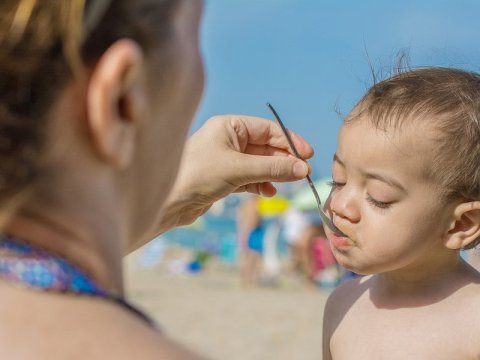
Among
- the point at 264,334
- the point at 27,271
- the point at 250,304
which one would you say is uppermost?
the point at 27,271

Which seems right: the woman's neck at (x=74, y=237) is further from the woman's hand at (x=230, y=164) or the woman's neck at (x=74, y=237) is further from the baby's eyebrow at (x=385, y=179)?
the baby's eyebrow at (x=385, y=179)

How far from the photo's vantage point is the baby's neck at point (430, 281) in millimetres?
2469

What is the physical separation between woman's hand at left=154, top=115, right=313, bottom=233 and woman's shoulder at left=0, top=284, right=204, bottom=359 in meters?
1.45

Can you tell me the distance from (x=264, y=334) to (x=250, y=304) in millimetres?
2590

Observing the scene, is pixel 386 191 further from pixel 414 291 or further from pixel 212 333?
pixel 212 333

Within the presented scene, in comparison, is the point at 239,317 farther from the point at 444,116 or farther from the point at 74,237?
the point at 74,237

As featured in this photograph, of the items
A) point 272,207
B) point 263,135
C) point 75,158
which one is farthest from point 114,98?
point 272,207

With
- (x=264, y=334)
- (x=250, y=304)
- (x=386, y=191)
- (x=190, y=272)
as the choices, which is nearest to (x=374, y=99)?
(x=386, y=191)

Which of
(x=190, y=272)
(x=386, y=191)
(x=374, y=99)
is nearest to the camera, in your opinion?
(x=386, y=191)

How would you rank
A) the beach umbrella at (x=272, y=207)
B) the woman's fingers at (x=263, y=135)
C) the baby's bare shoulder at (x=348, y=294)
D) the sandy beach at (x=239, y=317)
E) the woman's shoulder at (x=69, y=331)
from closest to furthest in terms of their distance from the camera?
the woman's shoulder at (x=69, y=331) < the woman's fingers at (x=263, y=135) < the baby's bare shoulder at (x=348, y=294) < the sandy beach at (x=239, y=317) < the beach umbrella at (x=272, y=207)

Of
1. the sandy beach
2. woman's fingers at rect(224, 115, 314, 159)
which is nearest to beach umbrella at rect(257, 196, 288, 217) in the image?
the sandy beach

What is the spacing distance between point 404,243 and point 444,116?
1.43 feet

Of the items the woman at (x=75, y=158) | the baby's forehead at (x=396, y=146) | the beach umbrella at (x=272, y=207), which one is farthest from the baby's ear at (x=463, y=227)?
the beach umbrella at (x=272, y=207)

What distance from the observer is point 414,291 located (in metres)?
2.51
